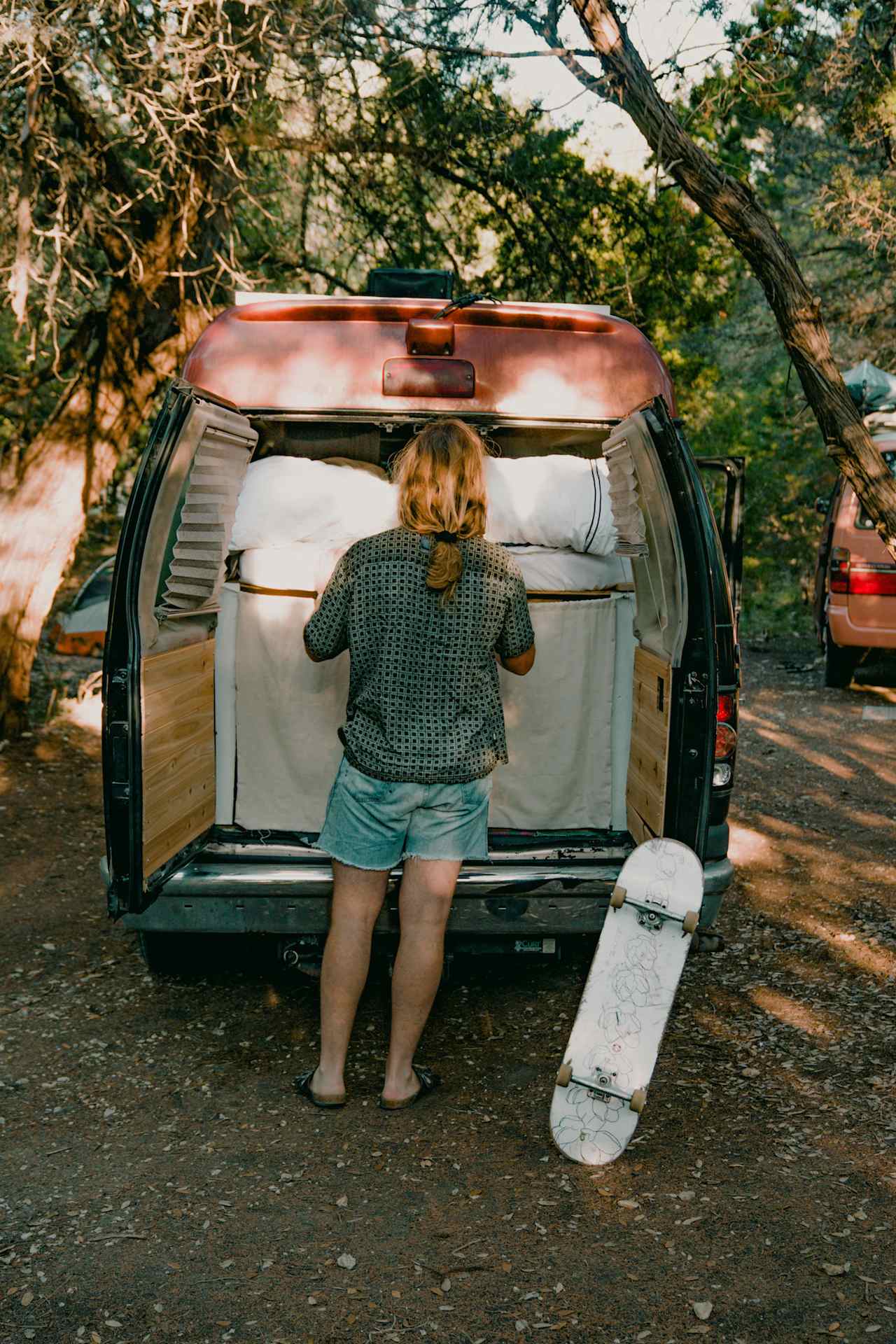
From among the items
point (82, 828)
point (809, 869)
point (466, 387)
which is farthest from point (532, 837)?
point (82, 828)

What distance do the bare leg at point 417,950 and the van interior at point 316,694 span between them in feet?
1.86

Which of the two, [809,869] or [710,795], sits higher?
[710,795]

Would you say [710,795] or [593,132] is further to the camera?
[593,132]

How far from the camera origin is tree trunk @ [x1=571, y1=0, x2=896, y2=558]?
5285 millimetres

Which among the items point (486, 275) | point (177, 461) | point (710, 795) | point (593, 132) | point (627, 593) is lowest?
point (710, 795)

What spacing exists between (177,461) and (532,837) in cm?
174

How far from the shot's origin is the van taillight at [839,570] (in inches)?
397

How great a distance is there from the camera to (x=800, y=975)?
4746 millimetres

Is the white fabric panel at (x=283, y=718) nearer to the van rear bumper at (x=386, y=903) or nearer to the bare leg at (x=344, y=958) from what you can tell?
the van rear bumper at (x=386, y=903)

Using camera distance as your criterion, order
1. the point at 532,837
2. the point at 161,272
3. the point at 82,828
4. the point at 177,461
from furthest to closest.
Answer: the point at 161,272 < the point at 82,828 < the point at 532,837 < the point at 177,461

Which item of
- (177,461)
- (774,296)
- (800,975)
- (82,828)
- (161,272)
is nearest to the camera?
(177,461)

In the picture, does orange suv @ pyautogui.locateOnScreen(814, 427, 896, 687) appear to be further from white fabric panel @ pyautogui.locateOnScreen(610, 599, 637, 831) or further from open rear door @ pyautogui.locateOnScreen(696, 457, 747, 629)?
white fabric panel @ pyautogui.locateOnScreen(610, 599, 637, 831)

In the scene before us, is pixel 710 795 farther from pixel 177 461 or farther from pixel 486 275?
pixel 486 275

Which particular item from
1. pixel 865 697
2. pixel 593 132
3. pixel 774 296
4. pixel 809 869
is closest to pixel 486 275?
pixel 593 132
